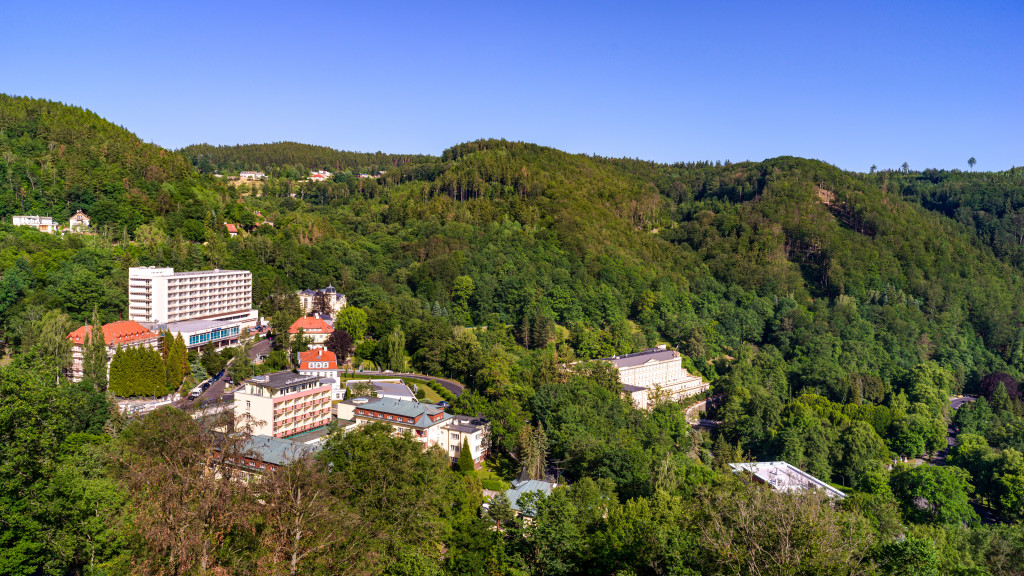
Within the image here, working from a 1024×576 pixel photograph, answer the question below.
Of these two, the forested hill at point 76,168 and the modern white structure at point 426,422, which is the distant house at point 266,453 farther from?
the forested hill at point 76,168

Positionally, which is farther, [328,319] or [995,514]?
[328,319]

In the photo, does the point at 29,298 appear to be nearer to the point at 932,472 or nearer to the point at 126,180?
the point at 126,180

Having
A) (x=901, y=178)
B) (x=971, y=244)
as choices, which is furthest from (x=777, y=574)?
(x=901, y=178)

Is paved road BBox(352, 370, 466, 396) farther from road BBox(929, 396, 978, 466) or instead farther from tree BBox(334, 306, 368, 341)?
road BBox(929, 396, 978, 466)

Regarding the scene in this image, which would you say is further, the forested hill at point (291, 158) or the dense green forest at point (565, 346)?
the forested hill at point (291, 158)

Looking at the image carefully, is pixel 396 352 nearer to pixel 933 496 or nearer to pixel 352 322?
pixel 352 322

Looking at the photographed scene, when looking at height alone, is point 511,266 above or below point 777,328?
above

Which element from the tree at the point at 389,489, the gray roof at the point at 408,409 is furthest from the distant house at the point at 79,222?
the tree at the point at 389,489

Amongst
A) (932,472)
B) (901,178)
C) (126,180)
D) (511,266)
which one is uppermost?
(901,178)
